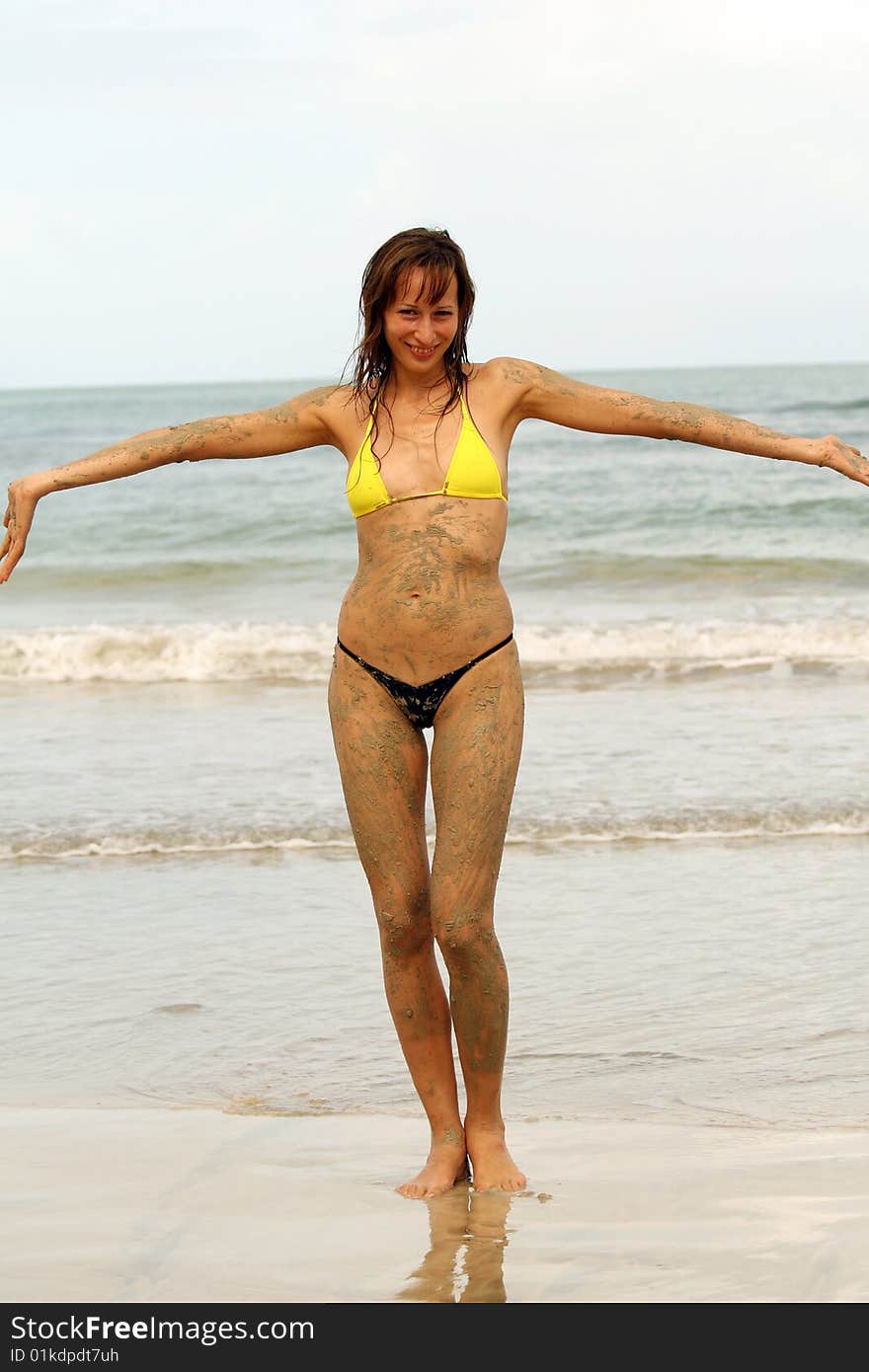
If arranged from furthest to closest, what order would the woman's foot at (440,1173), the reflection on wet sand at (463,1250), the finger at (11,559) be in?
the woman's foot at (440,1173)
the finger at (11,559)
the reflection on wet sand at (463,1250)

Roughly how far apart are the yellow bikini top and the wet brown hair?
6 cm

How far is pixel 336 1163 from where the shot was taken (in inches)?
168

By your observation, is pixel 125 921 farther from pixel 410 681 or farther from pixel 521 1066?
pixel 410 681

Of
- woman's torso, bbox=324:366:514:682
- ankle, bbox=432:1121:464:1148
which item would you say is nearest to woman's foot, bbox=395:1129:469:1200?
ankle, bbox=432:1121:464:1148

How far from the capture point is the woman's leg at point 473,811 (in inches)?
148

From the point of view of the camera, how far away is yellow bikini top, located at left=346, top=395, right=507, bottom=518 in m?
3.81

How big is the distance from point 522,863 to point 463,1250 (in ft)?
12.6

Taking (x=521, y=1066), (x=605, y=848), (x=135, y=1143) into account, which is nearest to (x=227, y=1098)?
(x=135, y=1143)

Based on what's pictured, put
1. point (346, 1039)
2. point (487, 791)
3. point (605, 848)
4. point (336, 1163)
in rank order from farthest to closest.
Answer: point (605, 848) < point (346, 1039) < point (336, 1163) < point (487, 791)

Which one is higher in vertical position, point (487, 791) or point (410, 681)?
point (410, 681)

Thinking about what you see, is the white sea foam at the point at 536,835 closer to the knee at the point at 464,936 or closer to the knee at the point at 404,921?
the knee at the point at 404,921

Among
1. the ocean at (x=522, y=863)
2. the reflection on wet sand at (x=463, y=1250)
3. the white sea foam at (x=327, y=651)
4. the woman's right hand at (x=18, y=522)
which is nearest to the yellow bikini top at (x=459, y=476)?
the woman's right hand at (x=18, y=522)

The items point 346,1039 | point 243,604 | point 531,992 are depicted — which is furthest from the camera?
point 243,604

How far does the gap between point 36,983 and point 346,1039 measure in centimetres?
131
